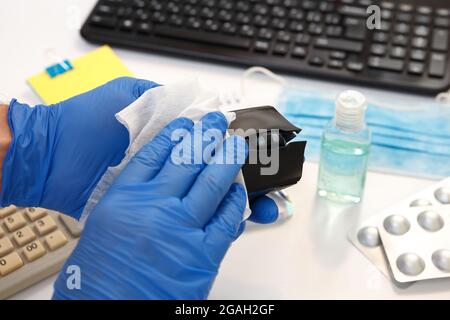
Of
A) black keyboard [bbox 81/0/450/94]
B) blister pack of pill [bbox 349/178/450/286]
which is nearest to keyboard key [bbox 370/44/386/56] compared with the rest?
black keyboard [bbox 81/0/450/94]

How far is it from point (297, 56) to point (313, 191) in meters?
0.22

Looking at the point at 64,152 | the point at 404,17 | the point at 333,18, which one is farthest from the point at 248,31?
the point at 64,152

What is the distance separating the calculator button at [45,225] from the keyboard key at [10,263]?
36 millimetres

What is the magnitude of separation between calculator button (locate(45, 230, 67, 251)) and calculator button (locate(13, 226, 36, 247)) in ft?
0.06

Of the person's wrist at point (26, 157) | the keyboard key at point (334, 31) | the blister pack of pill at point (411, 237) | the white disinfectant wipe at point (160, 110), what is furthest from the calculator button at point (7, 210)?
the keyboard key at point (334, 31)

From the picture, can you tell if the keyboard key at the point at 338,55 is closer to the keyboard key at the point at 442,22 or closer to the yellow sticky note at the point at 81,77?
the keyboard key at the point at 442,22

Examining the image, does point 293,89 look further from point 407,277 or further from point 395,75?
point 407,277

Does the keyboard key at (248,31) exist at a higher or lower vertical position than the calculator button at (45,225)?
higher

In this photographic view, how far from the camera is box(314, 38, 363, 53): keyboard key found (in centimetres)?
76

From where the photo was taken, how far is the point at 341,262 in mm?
582

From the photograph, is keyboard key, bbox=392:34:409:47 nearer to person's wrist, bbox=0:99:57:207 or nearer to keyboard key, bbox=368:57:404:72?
keyboard key, bbox=368:57:404:72

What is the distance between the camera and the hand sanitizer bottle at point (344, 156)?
0.57 meters

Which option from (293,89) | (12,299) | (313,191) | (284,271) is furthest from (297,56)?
(12,299)

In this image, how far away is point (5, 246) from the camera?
1.89ft
